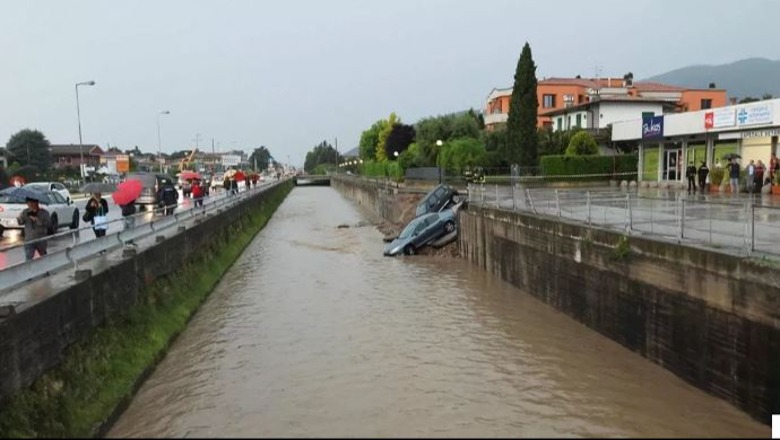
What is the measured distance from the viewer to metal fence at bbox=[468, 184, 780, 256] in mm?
10211

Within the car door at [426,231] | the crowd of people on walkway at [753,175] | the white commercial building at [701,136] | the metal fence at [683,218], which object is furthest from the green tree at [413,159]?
the metal fence at [683,218]

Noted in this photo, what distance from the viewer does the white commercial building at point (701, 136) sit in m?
29.0

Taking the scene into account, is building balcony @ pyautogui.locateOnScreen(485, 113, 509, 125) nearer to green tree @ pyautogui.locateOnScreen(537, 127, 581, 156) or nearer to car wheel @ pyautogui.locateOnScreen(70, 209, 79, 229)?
green tree @ pyautogui.locateOnScreen(537, 127, 581, 156)

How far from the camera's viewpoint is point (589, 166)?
44.9 meters

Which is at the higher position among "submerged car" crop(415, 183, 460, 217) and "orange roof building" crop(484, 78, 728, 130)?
"orange roof building" crop(484, 78, 728, 130)

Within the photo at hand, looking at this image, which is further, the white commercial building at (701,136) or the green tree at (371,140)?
the green tree at (371,140)

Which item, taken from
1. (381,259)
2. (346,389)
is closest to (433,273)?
(381,259)

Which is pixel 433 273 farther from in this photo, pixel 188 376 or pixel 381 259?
pixel 188 376

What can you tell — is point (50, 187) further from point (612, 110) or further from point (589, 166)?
point (612, 110)

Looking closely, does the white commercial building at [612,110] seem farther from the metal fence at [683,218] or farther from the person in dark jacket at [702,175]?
the metal fence at [683,218]

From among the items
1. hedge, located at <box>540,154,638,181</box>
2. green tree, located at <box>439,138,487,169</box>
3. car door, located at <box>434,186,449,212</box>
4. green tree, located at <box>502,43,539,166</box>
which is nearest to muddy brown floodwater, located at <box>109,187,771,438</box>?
car door, located at <box>434,186,449,212</box>

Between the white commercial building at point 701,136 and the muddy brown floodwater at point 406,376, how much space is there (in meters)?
17.2

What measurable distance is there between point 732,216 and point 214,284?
1500 cm

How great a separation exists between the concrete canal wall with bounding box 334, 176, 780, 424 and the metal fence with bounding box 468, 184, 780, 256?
48 cm
